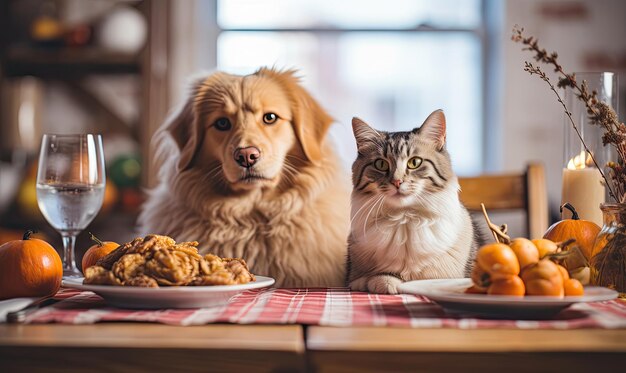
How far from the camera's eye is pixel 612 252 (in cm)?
103

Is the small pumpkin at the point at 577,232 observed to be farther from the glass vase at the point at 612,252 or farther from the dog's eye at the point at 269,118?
the dog's eye at the point at 269,118

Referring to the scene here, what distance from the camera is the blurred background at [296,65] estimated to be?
10.5ft

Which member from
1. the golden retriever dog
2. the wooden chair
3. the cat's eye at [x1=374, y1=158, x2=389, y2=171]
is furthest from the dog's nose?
the wooden chair

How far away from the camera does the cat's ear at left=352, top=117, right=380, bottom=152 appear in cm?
113

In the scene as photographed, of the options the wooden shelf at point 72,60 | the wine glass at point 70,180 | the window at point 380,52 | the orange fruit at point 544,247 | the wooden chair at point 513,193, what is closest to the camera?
the orange fruit at point 544,247

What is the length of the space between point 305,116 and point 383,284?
49cm

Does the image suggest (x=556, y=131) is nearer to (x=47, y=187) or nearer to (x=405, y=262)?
(x=405, y=262)

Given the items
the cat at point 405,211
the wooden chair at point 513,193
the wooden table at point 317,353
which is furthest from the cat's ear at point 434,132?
the wooden chair at point 513,193

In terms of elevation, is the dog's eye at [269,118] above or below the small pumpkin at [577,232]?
above

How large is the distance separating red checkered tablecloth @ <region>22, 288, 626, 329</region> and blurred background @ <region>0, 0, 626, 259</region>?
2.09 metres

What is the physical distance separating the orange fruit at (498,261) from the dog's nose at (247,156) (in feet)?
1.73

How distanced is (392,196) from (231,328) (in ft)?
1.27

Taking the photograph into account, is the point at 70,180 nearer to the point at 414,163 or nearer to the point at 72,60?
the point at 414,163

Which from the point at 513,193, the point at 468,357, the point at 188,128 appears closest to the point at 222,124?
the point at 188,128
